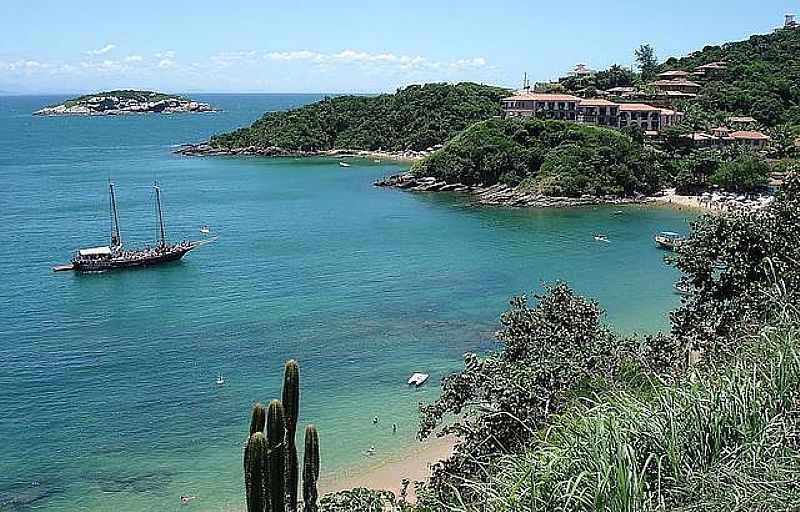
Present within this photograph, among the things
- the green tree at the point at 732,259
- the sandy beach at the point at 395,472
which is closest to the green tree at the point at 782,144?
the sandy beach at the point at 395,472

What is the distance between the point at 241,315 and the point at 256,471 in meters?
21.2

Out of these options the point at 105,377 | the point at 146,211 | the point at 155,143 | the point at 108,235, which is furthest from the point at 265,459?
the point at 155,143

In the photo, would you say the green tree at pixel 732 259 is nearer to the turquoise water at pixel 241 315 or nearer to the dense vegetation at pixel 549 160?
the turquoise water at pixel 241 315

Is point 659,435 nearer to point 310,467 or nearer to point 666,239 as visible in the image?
point 310,467

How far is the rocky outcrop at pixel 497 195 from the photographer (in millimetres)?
60312

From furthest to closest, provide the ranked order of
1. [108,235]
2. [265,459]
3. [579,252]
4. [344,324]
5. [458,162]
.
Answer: [458,162] < [108,235] < [579,252] < [344,324] < [265,459]

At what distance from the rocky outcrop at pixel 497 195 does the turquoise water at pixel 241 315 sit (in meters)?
2.61

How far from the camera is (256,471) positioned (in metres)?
12.1

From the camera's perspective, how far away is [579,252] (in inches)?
1742

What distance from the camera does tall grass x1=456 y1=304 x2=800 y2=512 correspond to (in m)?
6.17

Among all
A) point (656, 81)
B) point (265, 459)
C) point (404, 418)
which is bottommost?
point (404, 418)

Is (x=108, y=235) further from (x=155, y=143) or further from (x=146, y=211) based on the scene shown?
(x=155, y=143)

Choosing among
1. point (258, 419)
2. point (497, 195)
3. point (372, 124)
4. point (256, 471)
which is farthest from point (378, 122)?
point (256, 471)

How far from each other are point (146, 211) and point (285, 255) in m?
A: 20.0
